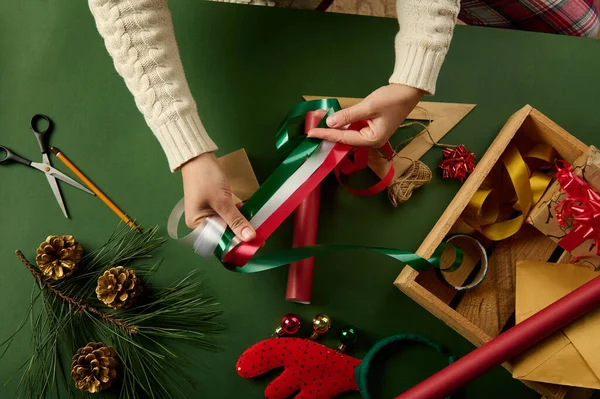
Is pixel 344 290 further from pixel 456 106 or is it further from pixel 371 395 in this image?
pixel 456 106

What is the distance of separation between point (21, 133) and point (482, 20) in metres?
1.00

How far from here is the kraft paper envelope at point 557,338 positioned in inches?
26.5

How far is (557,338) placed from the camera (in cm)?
70

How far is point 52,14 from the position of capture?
81cm

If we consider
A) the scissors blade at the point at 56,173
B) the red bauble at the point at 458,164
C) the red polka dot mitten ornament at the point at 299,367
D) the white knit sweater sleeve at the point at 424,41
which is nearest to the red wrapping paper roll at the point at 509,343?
the red polka dot mitten ornament at the point at 299,367

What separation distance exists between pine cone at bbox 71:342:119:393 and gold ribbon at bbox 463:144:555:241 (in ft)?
2.12

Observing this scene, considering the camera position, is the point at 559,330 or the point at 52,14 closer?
the point at 559,330

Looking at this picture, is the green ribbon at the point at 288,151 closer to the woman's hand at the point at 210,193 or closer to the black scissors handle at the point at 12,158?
the woman's hand at the point at 210,193

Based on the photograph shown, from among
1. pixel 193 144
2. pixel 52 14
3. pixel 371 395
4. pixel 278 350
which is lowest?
pixel 371 395

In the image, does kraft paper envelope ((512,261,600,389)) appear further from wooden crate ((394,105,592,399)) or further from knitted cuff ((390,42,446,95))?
knitted cuff ((390,42,446,95))

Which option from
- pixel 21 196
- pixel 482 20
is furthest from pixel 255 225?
pixel 482 20

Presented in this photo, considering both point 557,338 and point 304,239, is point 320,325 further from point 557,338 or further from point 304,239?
point 557,338

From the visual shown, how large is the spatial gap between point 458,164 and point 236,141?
0.40 metres

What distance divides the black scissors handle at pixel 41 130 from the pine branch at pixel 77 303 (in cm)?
18
